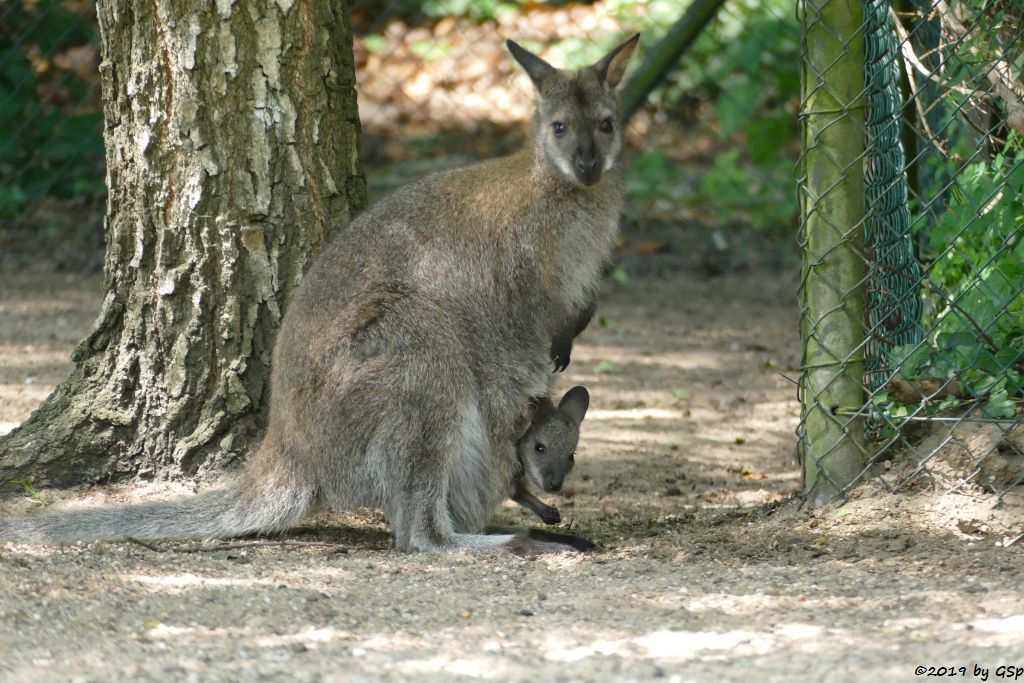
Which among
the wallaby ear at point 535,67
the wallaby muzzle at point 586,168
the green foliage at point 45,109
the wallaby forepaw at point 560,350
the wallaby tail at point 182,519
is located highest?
→ the green foliage at point 45,109

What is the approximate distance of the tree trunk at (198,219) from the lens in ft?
15.5

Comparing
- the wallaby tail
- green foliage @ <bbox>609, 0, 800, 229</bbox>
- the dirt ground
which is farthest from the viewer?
green foliage @ <bbox>609, 0, 800, 229</bbox>

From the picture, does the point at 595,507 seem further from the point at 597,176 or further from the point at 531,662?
the point at 531,662

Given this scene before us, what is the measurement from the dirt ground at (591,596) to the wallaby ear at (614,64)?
1765mm

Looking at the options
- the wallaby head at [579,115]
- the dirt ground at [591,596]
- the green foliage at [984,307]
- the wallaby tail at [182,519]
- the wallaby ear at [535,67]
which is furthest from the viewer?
the wallaby ear at [535,67]

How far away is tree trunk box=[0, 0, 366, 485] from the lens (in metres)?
4.72

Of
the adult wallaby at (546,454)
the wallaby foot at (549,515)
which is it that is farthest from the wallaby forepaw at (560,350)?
the wallaby foot at (549,515)

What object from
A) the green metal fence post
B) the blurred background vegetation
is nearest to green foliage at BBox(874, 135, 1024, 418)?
the green metal fence post

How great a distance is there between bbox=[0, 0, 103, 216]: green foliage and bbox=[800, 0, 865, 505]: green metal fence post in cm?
583

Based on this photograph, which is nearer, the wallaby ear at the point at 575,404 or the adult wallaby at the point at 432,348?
the adult wallaby at the point at 432,348

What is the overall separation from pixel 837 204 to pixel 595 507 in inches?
69.7

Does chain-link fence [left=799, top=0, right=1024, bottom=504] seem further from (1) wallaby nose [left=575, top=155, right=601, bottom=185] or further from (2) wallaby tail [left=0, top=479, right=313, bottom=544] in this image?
(2) wallaby tail [left=0, top=479, right=313, bottom=544]

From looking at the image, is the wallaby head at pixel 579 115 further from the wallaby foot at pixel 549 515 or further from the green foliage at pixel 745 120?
the green foliage at pixel 745 120

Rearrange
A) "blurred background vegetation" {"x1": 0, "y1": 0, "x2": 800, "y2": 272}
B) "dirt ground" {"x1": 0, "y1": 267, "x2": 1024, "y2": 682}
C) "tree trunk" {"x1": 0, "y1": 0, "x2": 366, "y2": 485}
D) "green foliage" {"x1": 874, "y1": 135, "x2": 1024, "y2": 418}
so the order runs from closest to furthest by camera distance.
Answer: "dirt ground" {"x1": 0, "y1": 267, "x2": 1024, "y2": 682}, "green foliage" {"x1": 874, "y1": 135, "x2": 1024, "y2": 418}, "tree trunk" {"x1": 0, "y1": 0, "x2": 366, "y2": 485}, "blurred background vegetation" {"x1": 0, "y1": 0, "x2": 800, "y2": 272}
